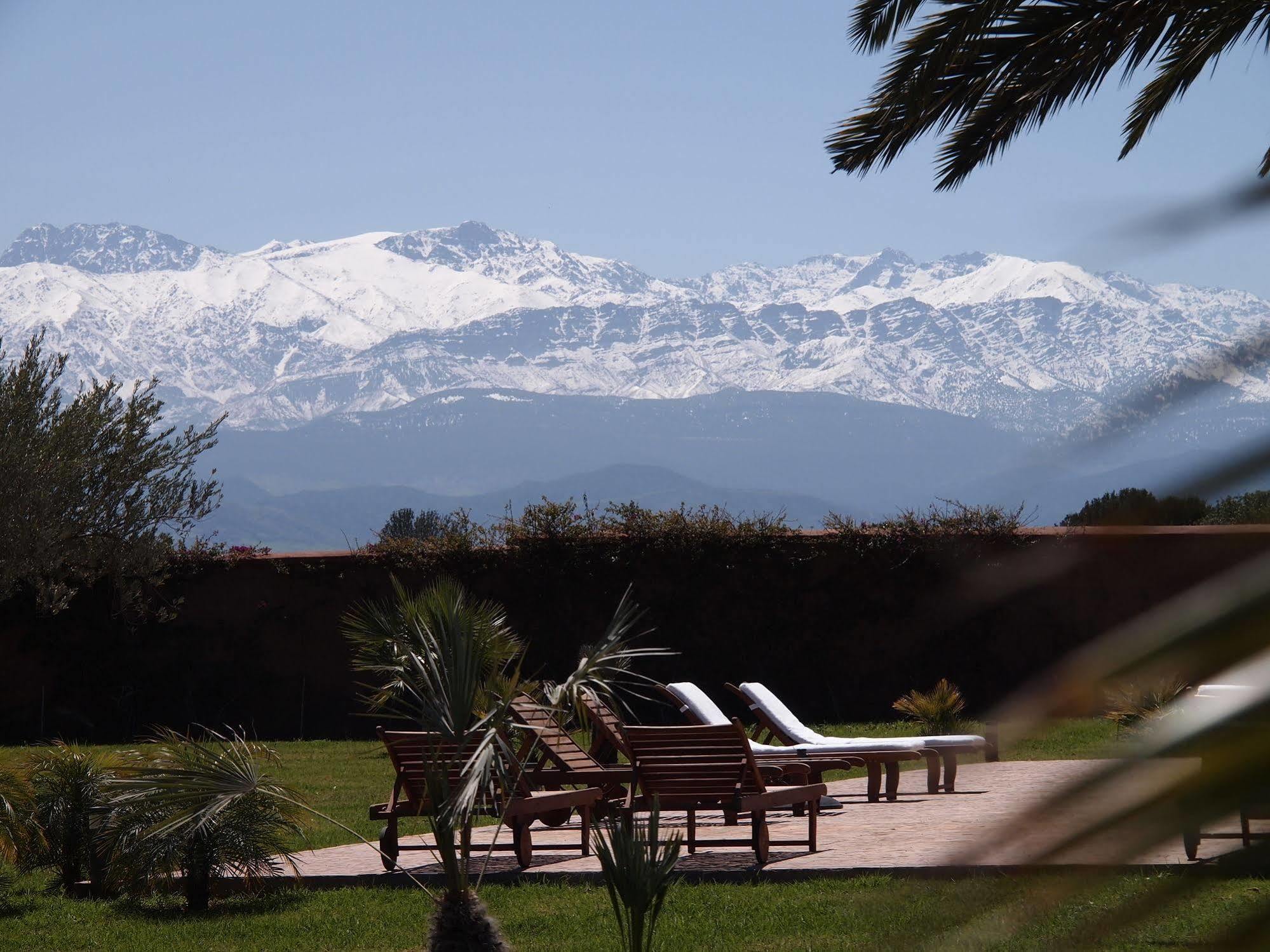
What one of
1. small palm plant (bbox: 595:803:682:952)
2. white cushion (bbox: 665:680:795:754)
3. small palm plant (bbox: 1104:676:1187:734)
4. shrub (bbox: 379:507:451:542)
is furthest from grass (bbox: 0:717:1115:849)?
shrub (bbox: 379:507:451:542)

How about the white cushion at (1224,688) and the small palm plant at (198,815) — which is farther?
the small palm plant at (198,815)

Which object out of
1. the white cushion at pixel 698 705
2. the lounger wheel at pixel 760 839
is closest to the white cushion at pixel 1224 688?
the lounger wheel at pixel 760 839

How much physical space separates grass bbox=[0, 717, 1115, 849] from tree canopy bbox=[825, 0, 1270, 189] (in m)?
3.42

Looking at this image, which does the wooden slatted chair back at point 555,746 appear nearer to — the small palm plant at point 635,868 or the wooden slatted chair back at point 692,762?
the wooden slatted chair back at point 692,762

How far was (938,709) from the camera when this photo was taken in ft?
44.8

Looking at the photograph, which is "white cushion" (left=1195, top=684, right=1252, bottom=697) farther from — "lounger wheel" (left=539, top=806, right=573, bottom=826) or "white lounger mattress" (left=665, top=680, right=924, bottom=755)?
"white lounger mattress" (left=665, top=680, right=924, bottom=755)

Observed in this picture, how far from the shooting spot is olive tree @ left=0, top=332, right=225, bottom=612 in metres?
13.4

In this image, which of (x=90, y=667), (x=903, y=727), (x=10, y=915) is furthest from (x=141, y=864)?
(x=90, y=667)

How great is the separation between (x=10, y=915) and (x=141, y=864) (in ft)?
3.34

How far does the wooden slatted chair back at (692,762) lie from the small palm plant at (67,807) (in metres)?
3.12

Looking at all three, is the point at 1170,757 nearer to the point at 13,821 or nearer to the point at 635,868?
the point at 635,868

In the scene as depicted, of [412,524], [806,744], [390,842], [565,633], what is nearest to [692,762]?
[390,842]

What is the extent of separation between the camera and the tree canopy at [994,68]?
6725 mm

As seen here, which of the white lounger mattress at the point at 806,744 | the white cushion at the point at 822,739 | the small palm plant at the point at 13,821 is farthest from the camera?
the white lounger mattress at the point at 806,744
